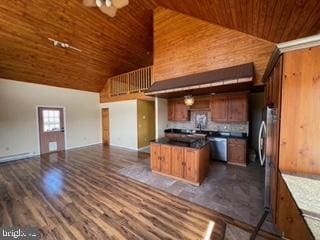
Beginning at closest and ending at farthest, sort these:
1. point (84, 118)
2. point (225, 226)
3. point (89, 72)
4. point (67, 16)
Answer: point (225, 226)
point (67, 16)
point (89, 72)
point (84, 118)

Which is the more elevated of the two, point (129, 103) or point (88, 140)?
point (129, 103)

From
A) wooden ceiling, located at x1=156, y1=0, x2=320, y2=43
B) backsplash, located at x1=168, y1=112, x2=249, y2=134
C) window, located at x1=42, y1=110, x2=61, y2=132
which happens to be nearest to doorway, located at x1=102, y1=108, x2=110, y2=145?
window, located at x1=42, y1=110, x2=61, y2=132

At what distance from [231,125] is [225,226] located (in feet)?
11.9

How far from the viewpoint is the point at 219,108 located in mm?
4980

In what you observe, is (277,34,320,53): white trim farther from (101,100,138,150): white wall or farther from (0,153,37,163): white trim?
(0,153,37,163): white trim

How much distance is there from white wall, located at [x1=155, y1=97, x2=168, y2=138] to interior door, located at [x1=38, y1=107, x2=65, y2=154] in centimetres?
455

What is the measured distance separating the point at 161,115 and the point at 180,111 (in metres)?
0.77

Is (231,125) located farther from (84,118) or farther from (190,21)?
(84,118)

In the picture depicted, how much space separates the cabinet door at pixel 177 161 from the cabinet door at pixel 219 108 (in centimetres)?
223

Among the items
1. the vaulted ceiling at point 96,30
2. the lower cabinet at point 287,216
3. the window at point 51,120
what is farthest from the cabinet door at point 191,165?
the window at point 51,120

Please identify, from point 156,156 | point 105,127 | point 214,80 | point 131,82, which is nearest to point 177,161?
point 156,156

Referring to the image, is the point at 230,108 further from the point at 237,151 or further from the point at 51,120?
the point at 51,120

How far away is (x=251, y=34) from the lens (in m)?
3.15

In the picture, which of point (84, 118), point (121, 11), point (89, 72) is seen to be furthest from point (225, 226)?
point (84, 118)
